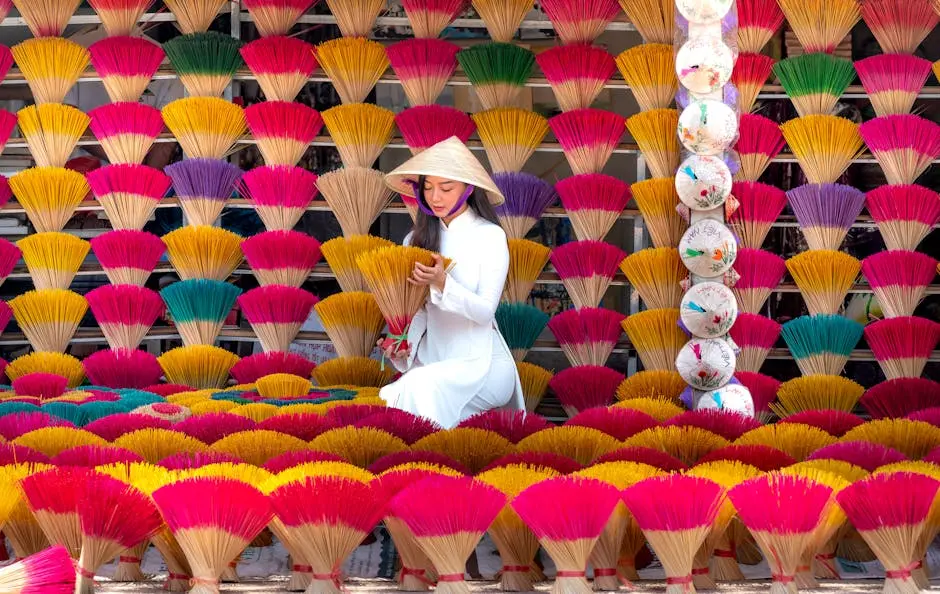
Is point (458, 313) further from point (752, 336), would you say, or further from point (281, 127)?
point (281, 127)

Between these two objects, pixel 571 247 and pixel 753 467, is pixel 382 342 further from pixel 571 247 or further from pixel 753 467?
pixel 753 467

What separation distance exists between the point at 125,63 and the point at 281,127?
1.94 ft

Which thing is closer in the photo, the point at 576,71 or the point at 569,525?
the point at 569,525

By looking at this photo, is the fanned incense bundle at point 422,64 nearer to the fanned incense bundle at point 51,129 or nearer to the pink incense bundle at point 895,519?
the fanned incense bundle at point 51,129

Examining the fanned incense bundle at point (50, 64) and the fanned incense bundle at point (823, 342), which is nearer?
the fanned incense bundle at point (823, 342)

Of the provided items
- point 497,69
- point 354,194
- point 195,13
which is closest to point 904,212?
point 497,69

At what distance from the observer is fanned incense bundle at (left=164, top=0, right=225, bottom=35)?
4.16 m

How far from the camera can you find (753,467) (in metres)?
1.94

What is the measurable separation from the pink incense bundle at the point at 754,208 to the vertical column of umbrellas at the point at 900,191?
12.7 inches

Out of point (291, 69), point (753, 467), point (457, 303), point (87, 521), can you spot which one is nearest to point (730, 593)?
point (753, 467)

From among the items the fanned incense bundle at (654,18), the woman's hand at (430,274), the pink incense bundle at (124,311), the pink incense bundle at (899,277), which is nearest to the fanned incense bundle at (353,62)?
the fanned incense bundle at (654,18)

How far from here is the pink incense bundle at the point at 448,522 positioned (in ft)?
5.39

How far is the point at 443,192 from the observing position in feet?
11.2

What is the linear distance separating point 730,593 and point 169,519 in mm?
778
